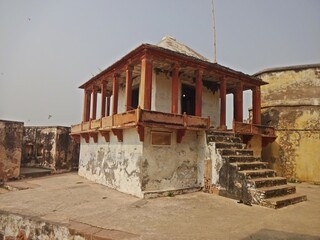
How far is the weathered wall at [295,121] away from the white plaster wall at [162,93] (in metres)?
6.41

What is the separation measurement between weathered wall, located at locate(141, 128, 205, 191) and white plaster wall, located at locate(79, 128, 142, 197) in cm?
32

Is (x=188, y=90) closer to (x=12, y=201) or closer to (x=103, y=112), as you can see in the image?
(x=103, y=112)

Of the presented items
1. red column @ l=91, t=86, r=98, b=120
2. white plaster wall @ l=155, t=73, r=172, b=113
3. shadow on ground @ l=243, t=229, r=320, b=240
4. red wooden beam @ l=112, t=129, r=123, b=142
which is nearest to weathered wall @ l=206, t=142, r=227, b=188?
white plaster wall @ l=155, t=73, r=172, b=113

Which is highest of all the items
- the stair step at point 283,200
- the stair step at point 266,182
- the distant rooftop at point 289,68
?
the distant rooftop at point 289,68

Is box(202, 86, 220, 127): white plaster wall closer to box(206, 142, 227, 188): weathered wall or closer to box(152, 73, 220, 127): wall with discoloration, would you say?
box(152, 73, 220, 127): wall with discoloration

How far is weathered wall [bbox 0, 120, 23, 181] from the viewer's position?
44.3 feet

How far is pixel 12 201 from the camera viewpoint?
7875mm

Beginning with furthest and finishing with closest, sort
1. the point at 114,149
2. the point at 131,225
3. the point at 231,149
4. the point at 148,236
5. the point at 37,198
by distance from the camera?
1. the point at 114,149
2. the point at 231,149
3. the point at 37,198
4. the point at 131,225
5. the point at 148,236

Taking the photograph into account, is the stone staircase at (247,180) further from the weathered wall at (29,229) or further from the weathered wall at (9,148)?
the weathered wall at (9,148)

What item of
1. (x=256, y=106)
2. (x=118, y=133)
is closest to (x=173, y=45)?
(x=256, y=106)

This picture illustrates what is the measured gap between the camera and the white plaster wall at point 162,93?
10390 mm

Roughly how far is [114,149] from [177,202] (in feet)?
12.7

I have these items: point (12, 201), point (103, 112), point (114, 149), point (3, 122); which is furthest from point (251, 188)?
point (3, 122)

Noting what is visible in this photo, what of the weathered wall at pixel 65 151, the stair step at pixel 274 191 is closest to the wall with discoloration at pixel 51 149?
the weathered wall at pixel 65 151
